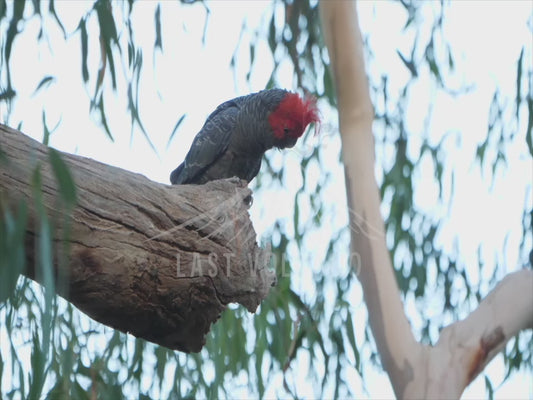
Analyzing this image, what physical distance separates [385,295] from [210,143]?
1.27 metres

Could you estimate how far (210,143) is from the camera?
277 centimetres

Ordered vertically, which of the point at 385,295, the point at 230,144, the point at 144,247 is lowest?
the point at 385,295

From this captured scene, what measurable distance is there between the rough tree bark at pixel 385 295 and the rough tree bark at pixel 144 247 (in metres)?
0.32

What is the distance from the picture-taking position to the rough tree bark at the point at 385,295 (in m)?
1.58

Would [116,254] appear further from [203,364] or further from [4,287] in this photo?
[203,364]

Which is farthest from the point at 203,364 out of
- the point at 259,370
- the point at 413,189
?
the point at 413,189

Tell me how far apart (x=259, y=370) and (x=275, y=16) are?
98cm

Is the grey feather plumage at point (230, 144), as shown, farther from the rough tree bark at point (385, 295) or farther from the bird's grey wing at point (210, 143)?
the rough tree bark at point (385, 295)

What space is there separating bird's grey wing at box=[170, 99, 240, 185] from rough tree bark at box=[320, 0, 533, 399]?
1.08m

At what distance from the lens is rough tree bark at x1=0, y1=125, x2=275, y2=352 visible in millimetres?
1614

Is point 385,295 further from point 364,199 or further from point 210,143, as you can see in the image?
point 210,143

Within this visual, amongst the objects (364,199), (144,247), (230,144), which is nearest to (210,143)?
(230,144)

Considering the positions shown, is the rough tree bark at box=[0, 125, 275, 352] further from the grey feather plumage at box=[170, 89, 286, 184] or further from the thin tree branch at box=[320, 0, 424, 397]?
the grey feather plumage at box=[170, 89, 286, 184]

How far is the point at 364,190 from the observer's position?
1.64 meters
